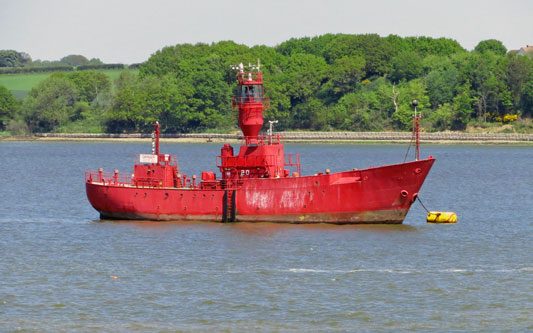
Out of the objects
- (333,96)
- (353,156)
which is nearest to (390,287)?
(353,156)

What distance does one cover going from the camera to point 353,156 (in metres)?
120

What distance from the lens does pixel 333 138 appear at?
6358 inches

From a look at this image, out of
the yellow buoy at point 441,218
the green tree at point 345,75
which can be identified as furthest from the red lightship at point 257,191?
the green tree at point 345,75

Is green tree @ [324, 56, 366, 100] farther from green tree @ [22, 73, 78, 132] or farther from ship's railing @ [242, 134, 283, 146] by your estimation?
ship's railing @ [242, 134, 283, 146]

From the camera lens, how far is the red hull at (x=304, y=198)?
45.9 metres

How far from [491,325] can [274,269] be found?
10239 millimetres

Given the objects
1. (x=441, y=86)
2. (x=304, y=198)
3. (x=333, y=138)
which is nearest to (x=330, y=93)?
(x=333, y=138)

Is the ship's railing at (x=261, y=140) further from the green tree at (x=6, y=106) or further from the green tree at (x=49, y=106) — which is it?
the green tree at (x=6, y=106)

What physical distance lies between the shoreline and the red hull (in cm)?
8563

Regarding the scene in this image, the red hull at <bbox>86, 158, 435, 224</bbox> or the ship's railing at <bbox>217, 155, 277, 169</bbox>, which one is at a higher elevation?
the ship's railing at <bbox>217, 155, 277, 169</bbox>

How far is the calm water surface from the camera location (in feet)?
102

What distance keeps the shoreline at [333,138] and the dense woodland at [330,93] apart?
2.68 metres

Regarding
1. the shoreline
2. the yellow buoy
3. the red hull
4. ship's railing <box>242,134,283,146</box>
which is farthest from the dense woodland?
the red hull

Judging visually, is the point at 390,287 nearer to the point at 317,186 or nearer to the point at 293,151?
the point at 317,186
